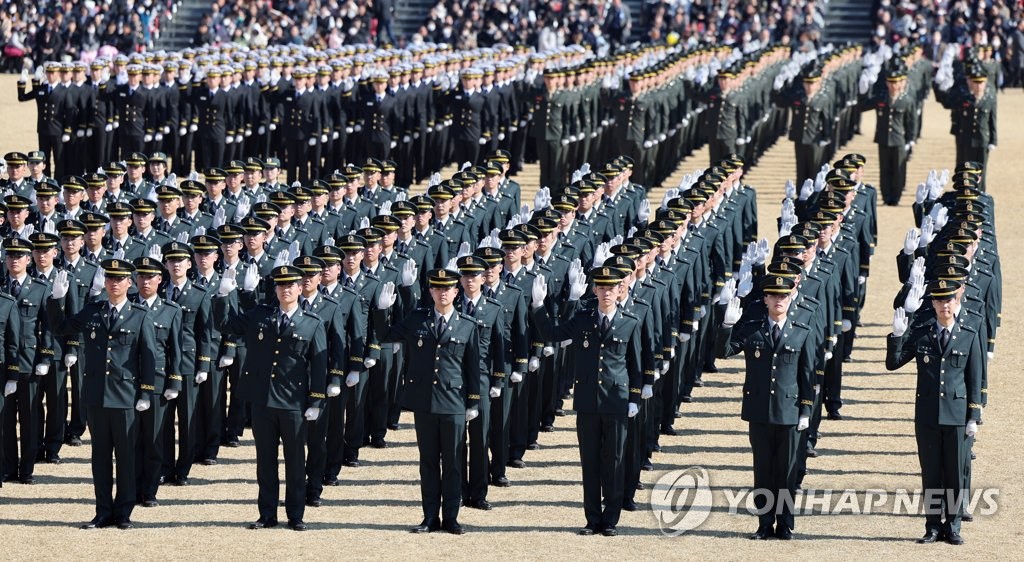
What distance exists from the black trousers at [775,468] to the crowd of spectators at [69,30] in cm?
3083

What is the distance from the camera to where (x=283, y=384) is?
1261 cm

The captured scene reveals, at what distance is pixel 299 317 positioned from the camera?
12766mm

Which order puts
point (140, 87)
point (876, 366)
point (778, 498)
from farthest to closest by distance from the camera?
point (140, 87), point (876, 366), point (778, 498)

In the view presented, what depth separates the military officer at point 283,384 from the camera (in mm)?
12625

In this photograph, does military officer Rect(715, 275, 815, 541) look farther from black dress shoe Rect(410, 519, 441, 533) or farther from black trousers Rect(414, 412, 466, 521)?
black dress shoe Rect(410, 519, 441, 533)

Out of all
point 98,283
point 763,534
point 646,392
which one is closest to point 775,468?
point 763,534

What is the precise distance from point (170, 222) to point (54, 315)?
360cm

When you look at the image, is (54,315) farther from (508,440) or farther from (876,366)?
(876,366)

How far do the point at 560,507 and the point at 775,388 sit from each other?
184 centimetres

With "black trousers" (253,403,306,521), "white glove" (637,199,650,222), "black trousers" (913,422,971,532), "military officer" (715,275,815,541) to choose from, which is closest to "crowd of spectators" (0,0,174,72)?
"white glove" (637,199,650,222)

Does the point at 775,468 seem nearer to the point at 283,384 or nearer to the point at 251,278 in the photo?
the point at 283,384

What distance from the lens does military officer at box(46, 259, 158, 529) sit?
1269 cm

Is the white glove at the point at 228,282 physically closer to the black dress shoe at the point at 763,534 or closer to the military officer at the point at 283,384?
the military officer at the point at 283,384

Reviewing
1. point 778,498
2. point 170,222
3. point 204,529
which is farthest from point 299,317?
point 170,222
